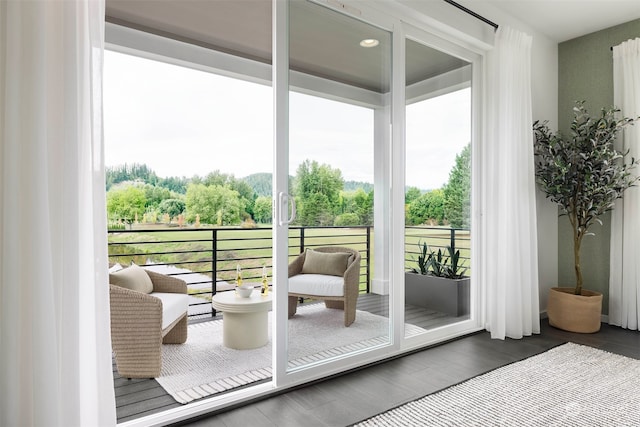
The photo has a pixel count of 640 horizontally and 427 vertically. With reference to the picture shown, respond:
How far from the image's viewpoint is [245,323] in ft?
10.7

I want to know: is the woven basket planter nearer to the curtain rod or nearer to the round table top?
the curtain rod

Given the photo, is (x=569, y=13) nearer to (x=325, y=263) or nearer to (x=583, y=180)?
(x=583, y=180)

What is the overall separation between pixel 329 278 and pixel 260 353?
0.94 meters

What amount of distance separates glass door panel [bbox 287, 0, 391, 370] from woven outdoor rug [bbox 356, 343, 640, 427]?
2.29 feet

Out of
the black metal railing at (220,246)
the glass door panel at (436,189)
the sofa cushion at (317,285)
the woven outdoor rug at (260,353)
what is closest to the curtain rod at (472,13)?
the glass door panel at (436,189)

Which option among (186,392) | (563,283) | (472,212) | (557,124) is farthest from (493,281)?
(186,392)

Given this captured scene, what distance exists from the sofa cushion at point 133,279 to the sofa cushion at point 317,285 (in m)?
1.27

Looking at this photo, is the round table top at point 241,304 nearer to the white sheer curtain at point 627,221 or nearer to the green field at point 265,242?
the green field at point 265,242

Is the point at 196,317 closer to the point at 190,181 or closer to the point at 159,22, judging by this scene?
the point at 190,181

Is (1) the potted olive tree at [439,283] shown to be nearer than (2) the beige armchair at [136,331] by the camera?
No

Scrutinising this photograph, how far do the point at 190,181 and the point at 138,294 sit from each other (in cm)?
313

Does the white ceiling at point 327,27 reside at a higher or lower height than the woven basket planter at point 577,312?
higher

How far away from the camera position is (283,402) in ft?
7.55

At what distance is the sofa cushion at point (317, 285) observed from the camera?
2566 mm
